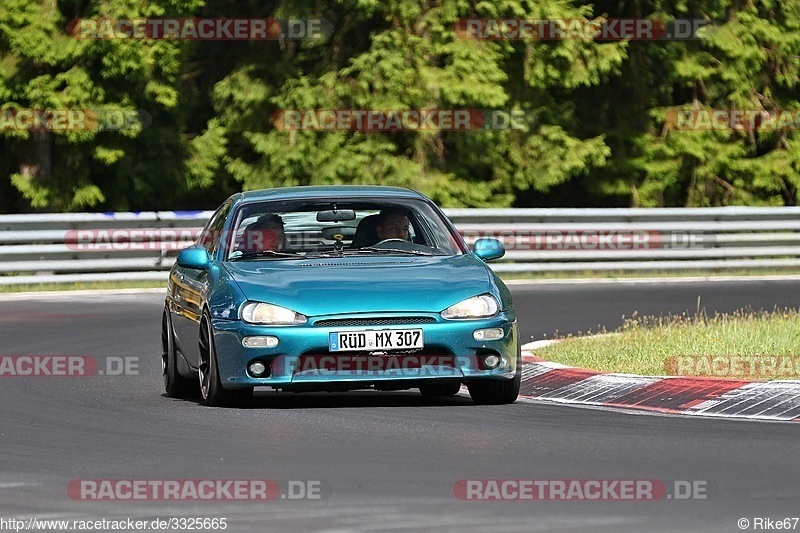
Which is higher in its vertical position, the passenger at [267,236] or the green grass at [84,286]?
the passenger at [267,236]

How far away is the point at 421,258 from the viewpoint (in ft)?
41.5

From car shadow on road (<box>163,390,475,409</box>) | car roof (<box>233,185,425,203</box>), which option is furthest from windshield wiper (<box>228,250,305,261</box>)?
car shadow on road (<box>163,390,475,409</box>)

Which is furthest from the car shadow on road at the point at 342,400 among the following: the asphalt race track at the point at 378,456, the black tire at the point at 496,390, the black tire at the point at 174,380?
the black tire at the point at 174,380

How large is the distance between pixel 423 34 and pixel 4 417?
68.5 ft

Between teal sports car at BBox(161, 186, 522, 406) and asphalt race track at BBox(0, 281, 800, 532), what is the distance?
0.24m

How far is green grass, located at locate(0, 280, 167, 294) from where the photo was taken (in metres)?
25.5

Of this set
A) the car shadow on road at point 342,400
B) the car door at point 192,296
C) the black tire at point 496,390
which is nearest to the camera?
the black tire at point 496,390

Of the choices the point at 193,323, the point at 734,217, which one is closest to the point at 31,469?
the point at 193,323

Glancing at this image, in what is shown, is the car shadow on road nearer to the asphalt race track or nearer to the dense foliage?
the asphalt race track

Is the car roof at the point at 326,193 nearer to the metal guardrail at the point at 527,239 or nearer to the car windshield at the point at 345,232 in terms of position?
the car windshield at the point at 345,232

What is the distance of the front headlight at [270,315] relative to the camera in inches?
457

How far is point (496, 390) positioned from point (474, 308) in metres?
0.67

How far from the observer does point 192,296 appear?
12.9 metres

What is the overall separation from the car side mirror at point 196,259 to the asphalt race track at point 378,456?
91 cm
